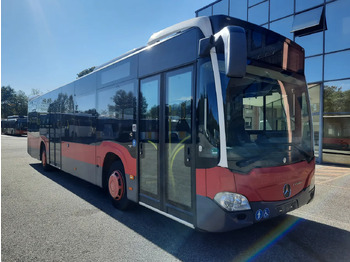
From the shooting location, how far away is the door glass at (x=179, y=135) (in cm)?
343

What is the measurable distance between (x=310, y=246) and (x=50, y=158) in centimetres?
816

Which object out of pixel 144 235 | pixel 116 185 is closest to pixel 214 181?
pixel 144 235

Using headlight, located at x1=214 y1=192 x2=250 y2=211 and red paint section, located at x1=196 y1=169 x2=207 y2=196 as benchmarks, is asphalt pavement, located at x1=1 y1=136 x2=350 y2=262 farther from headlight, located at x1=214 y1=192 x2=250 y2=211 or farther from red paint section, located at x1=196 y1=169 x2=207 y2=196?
red paint section, located at x1=196 y1=169 x2=207 y2=196

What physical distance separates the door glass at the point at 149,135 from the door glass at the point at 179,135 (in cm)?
29

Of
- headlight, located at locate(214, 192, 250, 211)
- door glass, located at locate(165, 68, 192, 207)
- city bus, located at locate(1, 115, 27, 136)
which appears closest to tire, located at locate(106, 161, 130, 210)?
door glass, located at locate(165, 68, 192, 207)

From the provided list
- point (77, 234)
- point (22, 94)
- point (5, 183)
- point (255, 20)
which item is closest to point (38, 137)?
point (5, 183)

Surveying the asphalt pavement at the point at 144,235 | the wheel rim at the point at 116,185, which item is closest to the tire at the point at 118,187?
the wheel rim at the point at 116,185

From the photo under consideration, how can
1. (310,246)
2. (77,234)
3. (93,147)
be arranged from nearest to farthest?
1. (310,246)
2. (77,234)
3. (93,147)

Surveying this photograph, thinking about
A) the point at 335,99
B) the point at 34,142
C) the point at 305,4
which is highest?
the point at 305,4

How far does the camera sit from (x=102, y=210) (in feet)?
16.6

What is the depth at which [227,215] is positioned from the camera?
9.70ft

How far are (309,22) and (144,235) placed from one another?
1251 cm

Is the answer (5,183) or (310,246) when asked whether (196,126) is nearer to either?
(310,246)

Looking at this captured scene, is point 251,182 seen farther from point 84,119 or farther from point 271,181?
point 84,119
